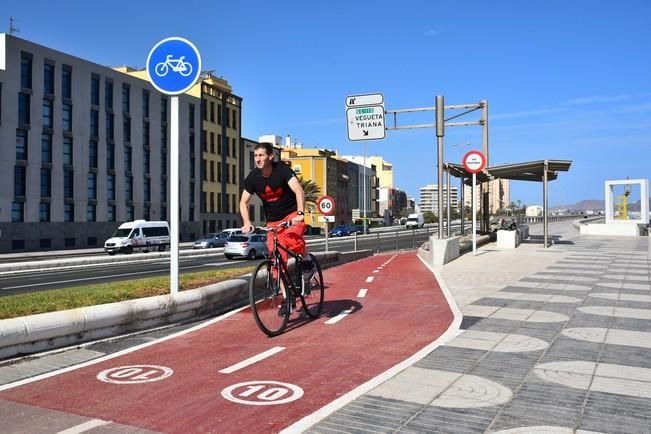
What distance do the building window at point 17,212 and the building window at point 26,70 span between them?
912cm

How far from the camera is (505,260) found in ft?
54.5

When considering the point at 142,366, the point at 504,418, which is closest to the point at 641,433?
the point at 504,418

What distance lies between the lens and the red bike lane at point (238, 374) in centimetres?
390

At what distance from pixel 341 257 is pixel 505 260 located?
4855 millimetres

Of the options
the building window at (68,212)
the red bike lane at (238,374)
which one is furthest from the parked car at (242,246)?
the red bike lane at (238,374)

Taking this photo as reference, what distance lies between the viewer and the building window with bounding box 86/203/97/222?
50.2 meters

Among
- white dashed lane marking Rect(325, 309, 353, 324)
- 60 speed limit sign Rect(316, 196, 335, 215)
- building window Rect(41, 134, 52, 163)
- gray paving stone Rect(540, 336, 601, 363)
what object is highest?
building window Rect(41, 134, 52, 163)

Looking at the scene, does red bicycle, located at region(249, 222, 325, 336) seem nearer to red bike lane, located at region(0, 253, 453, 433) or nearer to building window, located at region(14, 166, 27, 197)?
red bike lane, located at region(0, 253, 453, 433)

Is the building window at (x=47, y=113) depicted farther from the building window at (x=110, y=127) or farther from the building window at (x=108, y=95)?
the building window at (x=110, y=127)

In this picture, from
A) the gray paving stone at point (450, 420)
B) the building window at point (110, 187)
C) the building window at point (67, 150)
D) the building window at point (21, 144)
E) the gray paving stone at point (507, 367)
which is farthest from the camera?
the building window at point (110, 187)

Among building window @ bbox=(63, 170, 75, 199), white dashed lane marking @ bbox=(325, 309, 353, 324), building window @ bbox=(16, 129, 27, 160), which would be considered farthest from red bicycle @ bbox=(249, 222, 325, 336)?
building window @ bbox=(63, 170, 75, 199)

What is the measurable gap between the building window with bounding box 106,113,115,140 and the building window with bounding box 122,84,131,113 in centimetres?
192

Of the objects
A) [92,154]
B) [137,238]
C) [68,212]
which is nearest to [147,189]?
[92,154]

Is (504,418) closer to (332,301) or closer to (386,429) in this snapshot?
(386,429)
